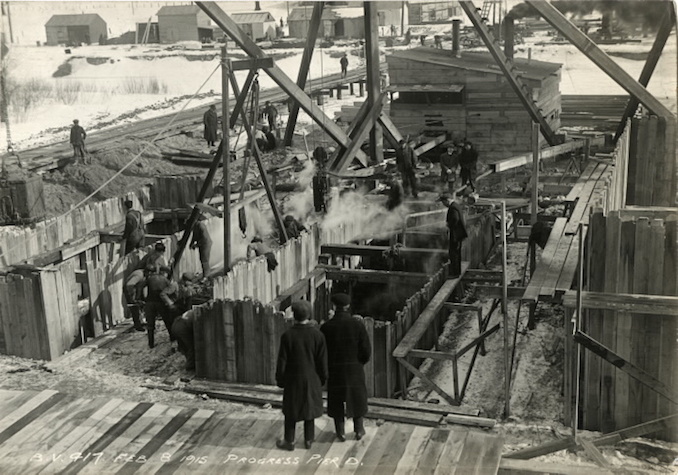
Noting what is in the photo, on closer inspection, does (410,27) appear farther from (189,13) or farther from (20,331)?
(20,331)

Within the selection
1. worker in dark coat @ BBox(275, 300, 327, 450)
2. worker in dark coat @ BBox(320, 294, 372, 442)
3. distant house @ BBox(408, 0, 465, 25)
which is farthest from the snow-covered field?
worker in dark coat @ BBox(275, 300, 327, 450)

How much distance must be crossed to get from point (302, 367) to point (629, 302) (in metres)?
4.06

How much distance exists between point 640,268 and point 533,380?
97.3 inches

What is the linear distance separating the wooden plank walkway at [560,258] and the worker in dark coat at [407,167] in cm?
487

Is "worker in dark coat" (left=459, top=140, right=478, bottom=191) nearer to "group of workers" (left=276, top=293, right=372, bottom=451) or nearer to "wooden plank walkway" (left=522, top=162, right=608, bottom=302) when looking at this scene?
"wooden plank walkway" (left=522, top=162, right=608, bottom=302)

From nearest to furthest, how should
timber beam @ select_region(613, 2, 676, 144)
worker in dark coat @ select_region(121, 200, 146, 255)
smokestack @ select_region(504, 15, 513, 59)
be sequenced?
worker in dark coat @ select_region(121, 200, 146, 255) → timber beam @ select_region(613, 2, 676, 144) → smokestack @ select_region(504, 15, 513, 59)

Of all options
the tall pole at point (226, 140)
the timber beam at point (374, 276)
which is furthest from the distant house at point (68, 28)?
the timber beam at point (374, 276)

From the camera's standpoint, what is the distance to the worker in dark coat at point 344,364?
806cm

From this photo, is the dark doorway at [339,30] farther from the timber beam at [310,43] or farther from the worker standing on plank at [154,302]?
the worker standing on plank at [154,302]

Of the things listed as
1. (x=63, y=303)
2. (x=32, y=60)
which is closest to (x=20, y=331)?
(x=63, y=303)

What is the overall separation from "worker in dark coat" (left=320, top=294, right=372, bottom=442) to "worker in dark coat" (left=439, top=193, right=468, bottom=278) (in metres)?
5.57

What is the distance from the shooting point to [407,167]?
67.9 ft

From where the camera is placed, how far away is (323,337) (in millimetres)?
7883

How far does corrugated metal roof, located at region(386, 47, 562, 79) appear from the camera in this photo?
25.3m
